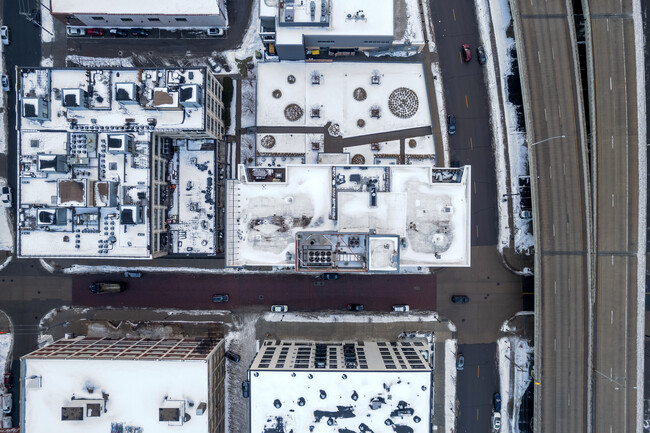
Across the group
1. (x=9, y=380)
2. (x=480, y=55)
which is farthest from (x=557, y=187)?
(x=9, y=380)

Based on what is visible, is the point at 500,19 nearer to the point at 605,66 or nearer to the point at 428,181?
the point at 605,66

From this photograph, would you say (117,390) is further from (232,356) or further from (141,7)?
(141,7)

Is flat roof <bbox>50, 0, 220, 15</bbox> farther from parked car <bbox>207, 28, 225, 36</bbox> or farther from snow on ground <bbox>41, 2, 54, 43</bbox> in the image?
snow on ground <bbox>41, 2, 54, 43</bbox>

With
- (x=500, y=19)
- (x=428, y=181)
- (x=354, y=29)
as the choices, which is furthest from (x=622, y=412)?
(x=354, y=29)

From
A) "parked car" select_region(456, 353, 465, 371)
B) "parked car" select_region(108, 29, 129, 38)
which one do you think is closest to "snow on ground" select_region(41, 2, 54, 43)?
"parked car" select_region(108, 29, 129, 38)

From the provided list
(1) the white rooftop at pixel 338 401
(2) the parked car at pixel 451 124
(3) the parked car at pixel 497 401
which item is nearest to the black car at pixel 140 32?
(2) the parked car at pixel 451 124

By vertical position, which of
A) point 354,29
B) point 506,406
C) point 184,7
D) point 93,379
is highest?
point 184,7

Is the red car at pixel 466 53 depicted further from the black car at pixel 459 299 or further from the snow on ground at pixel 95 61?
the snow on ground at pixel 95 61
